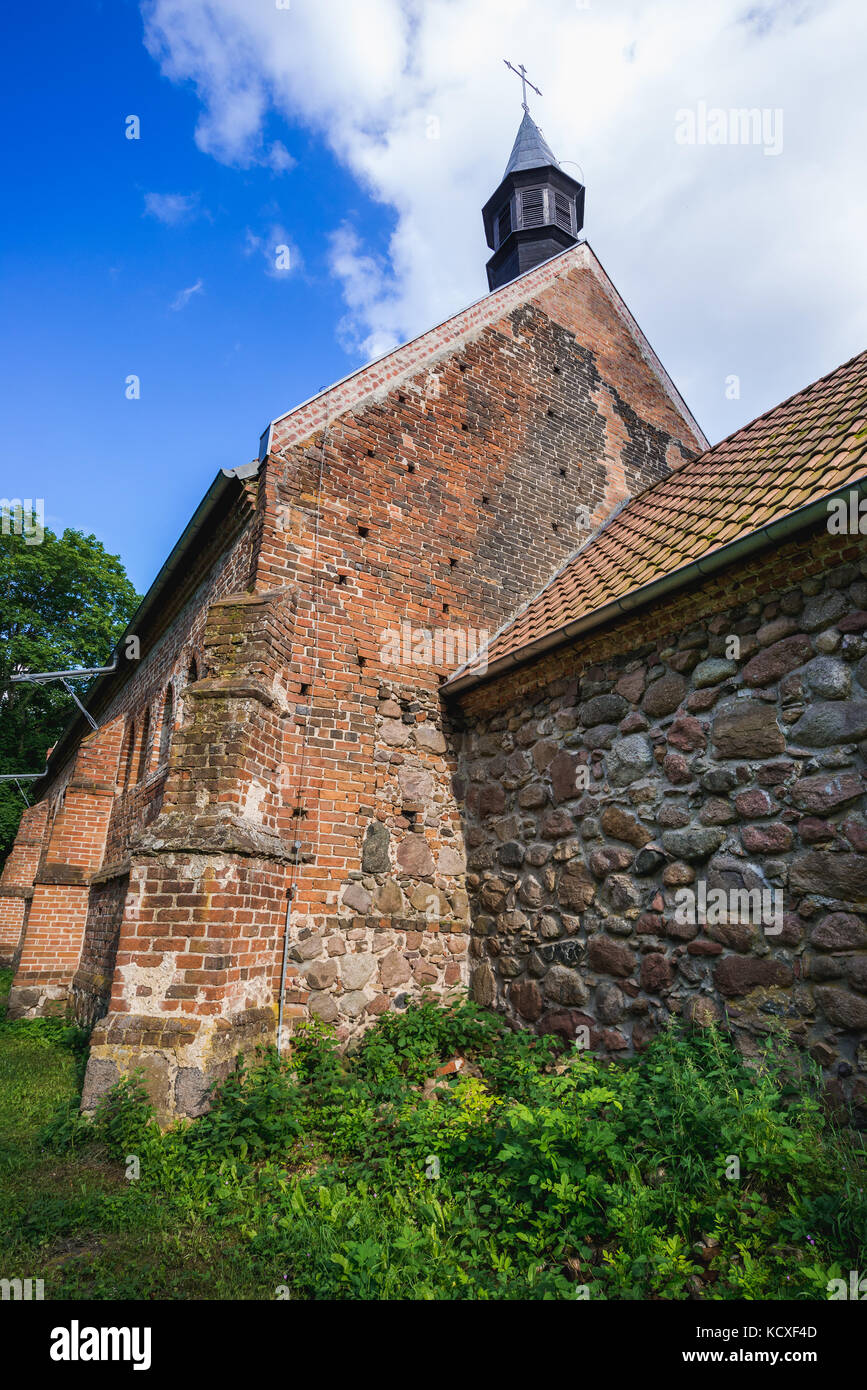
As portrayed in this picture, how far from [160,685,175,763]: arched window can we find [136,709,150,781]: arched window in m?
0.54

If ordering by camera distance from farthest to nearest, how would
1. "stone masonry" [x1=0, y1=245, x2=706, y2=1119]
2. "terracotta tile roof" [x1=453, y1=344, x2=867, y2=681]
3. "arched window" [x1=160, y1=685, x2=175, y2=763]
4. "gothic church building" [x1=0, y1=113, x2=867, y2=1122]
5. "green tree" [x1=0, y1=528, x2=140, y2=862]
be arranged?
"green tree" [x1=0, y1=528, x2=140, y2=862], "arched window" [x1=160, y1=685, x2=175, y2=763], "stone masonry" [x1=0, y1=245, x2=706, y2=1119], "terracotta tile roof" [x1=453, y1=344, x2=867, y2=681], "gothic church building" [x1=0, y1=113, x2=867, y2=1122]

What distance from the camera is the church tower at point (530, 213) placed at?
1355 centimetres

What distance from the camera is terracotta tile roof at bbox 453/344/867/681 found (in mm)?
4895

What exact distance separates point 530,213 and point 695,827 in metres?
13.9

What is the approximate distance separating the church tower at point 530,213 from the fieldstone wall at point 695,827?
36.2 ft

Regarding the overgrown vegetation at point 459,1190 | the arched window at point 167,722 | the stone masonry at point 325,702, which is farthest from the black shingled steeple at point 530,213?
the overgrown vegetation at point 459,1190

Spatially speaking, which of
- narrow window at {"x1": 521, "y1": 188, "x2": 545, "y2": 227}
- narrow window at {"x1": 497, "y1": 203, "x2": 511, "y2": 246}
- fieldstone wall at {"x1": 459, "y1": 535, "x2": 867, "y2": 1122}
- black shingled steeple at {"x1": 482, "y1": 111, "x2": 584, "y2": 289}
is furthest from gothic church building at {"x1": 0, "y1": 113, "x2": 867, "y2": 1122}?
narrow window at {"x1": 497, "y1": 203, "x2": 511, "y2": 246}

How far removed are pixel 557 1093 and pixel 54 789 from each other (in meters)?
15.8

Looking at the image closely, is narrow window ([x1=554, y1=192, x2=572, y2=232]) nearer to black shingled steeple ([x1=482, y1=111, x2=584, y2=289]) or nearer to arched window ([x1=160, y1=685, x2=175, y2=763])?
black shingled steeple ([x1=482, y1=111, x2=584, y2=289])

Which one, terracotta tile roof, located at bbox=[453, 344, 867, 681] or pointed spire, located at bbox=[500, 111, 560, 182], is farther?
pointed spire, located at bbox=[500, 111, 560, 182]

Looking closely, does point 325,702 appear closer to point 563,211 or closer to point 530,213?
point 530,213

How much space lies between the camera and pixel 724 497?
5977 millimetres

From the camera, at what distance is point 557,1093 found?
4246 mm
